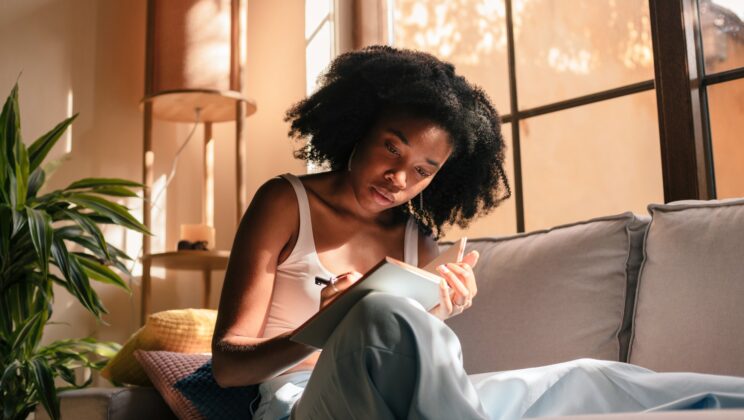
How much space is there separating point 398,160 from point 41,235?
54.0 inches

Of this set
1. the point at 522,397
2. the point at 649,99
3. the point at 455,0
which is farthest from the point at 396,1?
the point at 522,397

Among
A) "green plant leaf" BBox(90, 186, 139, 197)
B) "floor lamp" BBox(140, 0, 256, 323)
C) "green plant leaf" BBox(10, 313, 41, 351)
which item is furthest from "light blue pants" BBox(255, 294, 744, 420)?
"floor lamp" BBox(140, 0, 256, 323)

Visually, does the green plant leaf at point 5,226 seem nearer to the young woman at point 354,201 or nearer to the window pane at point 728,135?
the young woman at point 354,201

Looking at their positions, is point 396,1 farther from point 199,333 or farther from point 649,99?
point 199,333

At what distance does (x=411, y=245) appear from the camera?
6.60 ft

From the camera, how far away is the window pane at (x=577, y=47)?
105 inches

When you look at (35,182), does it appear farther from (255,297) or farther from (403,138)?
(403,138)

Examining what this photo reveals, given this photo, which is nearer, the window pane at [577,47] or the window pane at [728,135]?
the window pane at [728,135]

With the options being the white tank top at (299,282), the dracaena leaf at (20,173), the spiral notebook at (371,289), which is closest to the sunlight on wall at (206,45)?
the dracaena leaf at (20,173)

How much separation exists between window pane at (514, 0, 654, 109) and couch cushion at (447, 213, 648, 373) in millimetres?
856

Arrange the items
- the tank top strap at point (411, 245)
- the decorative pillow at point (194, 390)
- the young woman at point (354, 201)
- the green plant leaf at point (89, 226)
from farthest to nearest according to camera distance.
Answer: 1. the green plant leaf at point (89, 226)
2. the tank top strap at point (411, 245)
3. the decorative pillow at point (194, 390)
4. the young woman at point (354, 201)

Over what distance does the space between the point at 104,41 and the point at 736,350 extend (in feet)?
9.67

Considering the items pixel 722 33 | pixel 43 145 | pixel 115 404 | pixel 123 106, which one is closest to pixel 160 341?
pixel 115 404

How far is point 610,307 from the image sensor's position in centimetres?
185
